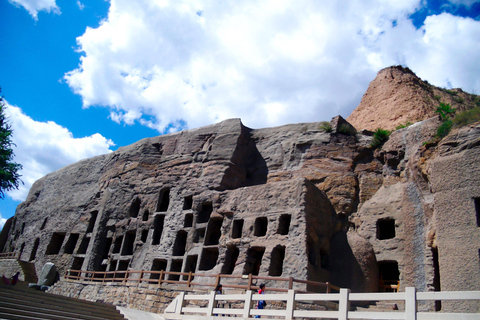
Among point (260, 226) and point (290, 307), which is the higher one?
point (260, 226)

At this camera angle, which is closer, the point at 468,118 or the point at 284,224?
the point at 468,118

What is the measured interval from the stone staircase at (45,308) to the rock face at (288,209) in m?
6.66

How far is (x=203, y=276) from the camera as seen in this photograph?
61.9ft

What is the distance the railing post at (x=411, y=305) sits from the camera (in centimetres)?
720

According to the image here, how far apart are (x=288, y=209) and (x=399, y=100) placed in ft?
74.4

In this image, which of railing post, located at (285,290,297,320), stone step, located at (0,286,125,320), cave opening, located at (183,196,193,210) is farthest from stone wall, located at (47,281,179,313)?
railing post, located at (285,290,297,320)

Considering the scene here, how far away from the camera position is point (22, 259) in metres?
32.6

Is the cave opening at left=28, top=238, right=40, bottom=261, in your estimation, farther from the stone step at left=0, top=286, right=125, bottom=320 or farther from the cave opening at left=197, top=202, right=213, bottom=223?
the stone step at left=0, top=286, right=125, bottom=320

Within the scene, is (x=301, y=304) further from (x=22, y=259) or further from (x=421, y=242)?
(x=22, y=259)

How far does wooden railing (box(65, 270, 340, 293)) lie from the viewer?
45.0 feet

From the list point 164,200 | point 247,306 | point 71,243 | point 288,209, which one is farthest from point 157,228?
point 247,306

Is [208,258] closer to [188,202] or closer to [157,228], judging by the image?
[188,202]

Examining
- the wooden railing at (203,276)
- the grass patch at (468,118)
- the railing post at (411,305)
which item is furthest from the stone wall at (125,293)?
the grass patch at (468,118)

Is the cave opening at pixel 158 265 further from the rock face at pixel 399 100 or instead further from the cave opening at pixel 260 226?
the rock face at pixel 399 100
